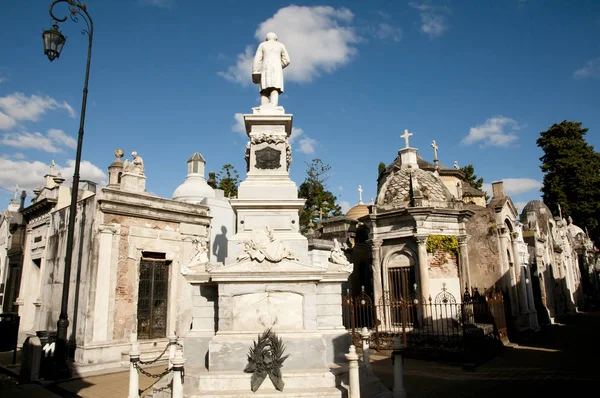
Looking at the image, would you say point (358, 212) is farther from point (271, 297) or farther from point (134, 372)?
point (134, 372)

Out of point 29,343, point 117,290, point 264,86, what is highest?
point 264,86

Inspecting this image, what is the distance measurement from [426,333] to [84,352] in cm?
1148

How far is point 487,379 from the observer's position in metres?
10.4

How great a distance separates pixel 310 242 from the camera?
57.5 ft

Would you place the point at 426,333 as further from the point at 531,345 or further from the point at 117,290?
the point at 117,290

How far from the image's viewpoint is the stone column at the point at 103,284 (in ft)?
41.0

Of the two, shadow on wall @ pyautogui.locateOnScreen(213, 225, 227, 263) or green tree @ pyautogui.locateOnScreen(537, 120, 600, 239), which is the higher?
green tree @ pyautogui.locateOnScreen(537, 120, 600, 239)

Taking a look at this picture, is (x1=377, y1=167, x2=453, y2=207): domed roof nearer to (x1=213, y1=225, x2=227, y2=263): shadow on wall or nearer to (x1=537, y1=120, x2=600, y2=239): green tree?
(x1=213, y1=225, x2=227, y2=263): shadow on wall

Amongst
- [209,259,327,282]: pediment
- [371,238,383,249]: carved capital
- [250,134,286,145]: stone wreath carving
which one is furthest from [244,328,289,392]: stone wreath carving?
[371,238,383,249]: carved capital

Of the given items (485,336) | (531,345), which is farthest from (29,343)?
(531,345)

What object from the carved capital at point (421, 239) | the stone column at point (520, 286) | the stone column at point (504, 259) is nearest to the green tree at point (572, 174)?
the stone column at point (520, 286)

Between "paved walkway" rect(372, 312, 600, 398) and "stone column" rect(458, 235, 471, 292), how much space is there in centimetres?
282

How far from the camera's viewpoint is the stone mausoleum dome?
65.2 feet

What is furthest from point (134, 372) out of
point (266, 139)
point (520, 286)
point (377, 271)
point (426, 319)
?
point (520, 286)
